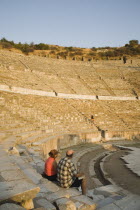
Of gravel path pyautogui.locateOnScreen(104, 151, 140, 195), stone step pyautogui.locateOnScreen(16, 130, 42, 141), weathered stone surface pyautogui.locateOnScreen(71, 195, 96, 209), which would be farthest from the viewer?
stone step pyautogui.locateOnScreen(16, 130, 42, 141)

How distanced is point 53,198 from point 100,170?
4.38 metres

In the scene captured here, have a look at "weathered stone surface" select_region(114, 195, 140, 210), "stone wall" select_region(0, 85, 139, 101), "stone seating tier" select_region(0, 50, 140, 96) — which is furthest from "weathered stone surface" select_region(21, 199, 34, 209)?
"stone seating tier" select_region(0, 50, 140, 96)

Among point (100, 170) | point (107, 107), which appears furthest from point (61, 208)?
point (107, 107)

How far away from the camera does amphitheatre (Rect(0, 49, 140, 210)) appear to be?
3.58 metres

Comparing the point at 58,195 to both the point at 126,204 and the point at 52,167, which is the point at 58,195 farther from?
the point at 126,204

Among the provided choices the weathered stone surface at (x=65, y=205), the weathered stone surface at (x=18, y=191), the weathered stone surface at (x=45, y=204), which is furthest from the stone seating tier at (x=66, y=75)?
the weathered stone surface at (x=65, y=205)

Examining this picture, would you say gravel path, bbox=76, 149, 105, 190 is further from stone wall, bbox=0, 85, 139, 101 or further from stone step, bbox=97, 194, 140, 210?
stone wall, bbox=0, 85, 139, 101

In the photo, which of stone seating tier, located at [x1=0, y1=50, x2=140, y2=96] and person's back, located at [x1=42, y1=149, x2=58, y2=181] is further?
stone seating tier, located at [x1=0, y1=50, x2=140, y2=96]

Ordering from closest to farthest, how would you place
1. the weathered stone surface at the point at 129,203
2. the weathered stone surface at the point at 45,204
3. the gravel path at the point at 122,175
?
the weathered stone surface at the point at 45,204, the weathered stone surface at the point at 129,203, the gravel path at the point at 122,175

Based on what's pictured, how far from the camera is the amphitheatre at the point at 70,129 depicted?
11.8ft

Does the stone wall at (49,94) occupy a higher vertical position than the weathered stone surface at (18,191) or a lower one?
higher

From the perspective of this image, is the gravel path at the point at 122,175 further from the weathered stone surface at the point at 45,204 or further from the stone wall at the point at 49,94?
the stone wall at the point at 49,94

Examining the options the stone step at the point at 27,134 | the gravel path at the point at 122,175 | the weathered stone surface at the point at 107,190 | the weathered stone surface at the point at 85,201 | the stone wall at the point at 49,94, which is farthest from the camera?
the stone wall at the point at 49,94

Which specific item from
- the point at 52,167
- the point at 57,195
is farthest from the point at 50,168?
the point at 57,195
